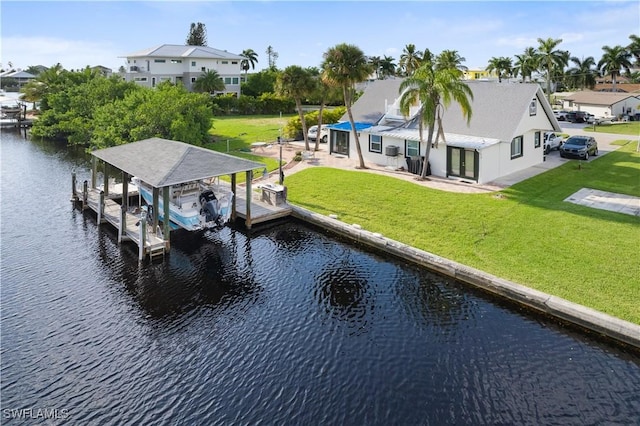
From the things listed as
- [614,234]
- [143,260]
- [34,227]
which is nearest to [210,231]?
[143,260]

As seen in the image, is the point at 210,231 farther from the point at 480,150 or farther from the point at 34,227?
the point at 480,150

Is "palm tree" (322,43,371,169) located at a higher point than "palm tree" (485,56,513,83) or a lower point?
lower

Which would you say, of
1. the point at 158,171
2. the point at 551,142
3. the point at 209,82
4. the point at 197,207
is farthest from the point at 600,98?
the point at 158,171

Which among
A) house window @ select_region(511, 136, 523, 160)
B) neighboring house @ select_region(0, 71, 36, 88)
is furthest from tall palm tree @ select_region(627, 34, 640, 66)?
neighboring house @ select_region(0, 71, 36, 88)

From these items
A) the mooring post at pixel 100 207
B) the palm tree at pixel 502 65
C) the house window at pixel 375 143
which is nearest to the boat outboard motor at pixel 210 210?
the mooring post at pixel 100 207

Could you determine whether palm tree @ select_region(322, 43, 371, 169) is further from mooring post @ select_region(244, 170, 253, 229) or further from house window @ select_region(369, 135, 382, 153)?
mooring post @ select_region(244, 170, 253, 229)

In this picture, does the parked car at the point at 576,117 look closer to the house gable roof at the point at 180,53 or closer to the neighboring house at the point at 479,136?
the neighboring house at the point at 479,136
